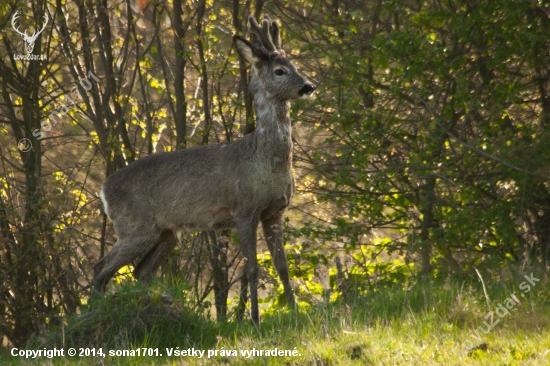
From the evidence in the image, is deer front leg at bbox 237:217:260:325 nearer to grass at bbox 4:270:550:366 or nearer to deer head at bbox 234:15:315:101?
grass at bbox 4:270:550:366

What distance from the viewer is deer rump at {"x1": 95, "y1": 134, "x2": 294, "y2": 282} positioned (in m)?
7.41

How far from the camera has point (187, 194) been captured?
7812 mm

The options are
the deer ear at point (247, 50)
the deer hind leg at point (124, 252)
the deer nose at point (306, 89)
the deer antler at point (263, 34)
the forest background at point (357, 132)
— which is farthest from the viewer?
the forest background at point (357, 132)

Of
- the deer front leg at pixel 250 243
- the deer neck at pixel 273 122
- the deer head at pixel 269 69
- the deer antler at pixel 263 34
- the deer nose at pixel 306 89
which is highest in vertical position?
the deer antler at pixel 263 34

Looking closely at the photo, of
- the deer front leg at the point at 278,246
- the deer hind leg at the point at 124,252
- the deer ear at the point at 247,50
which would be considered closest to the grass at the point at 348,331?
the deer front leg at the point at 278,246

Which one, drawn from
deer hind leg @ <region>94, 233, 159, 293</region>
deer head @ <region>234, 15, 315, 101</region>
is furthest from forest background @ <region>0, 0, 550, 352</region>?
deer head @ <region>234, 15, 315, 101</region>

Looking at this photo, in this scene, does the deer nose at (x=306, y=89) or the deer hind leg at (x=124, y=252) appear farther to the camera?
the deer hind leg at (x=124, y=252)

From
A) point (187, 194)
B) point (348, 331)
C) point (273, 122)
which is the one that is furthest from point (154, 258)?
point (348, 331)

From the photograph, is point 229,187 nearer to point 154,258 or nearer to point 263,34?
point 154,258

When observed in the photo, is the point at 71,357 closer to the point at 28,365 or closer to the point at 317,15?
the point at 28,365

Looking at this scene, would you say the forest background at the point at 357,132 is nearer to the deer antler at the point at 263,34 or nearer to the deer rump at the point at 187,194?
the deer rump at the point at 187,194

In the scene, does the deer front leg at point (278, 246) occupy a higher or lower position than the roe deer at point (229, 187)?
lower

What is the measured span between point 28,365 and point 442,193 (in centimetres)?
626

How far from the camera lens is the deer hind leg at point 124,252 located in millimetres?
7922
